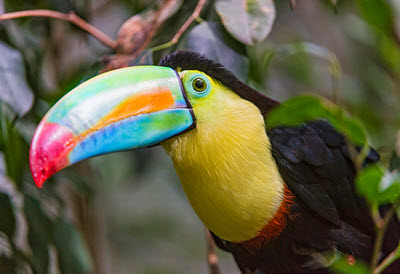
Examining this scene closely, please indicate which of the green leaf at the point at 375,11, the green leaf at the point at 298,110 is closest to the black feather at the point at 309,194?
the green leaf at the point at 375,11

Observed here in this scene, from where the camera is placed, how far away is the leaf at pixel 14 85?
110 cm

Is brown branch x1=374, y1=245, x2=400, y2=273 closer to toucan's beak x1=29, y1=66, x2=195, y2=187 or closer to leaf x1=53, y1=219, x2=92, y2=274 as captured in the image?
toucan's beak x1=29, y1=66, x2=195, y2=187

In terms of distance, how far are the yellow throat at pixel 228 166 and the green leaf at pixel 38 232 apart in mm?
401

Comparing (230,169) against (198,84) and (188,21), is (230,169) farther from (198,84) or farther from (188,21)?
(188,21)

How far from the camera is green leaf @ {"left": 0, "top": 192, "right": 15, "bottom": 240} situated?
3.80 feet

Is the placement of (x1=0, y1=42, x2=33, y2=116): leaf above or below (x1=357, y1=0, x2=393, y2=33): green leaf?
below

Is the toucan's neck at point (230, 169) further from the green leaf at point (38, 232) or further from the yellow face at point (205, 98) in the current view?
the green leaf at point (38, 232)

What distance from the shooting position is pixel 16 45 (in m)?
1.22

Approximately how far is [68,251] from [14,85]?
0.40 m

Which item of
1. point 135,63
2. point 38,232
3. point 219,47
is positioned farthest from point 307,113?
point 38,232

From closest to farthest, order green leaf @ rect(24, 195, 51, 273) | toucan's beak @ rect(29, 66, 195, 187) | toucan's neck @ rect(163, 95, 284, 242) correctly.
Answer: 1. toucan's beak @ rect(29, 66, 195, 187)
2. toucan's neck @ rect(163, 95, 284, 242)
3. green leaf @ rect(24, 195, 51, 273)

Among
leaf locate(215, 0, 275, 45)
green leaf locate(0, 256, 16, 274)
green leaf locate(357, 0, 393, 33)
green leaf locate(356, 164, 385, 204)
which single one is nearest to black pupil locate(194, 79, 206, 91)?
leaf locate(215, 0, 275, 45)

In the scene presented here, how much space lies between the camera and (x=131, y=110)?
3.00 ft

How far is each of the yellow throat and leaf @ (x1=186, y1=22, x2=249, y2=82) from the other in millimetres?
59
